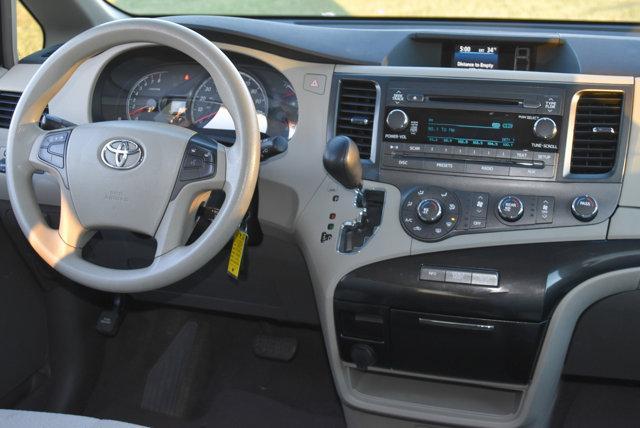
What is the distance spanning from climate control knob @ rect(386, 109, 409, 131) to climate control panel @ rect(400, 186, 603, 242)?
0.16 metres

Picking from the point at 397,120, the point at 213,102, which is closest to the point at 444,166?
the point at 397,120

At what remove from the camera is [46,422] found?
1381 millimetres

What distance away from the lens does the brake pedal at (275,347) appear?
107 inches

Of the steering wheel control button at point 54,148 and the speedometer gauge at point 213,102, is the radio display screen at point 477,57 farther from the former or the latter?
the steering wheel control button at point 54,148

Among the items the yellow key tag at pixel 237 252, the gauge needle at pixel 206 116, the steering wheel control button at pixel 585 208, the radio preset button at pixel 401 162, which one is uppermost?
the gauge needle at pixel 206 116

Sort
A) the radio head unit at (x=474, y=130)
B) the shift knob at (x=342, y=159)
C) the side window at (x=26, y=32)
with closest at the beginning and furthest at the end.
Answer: the shift knob at (x=342, y=159), the radio head unit at (x=474, y=130), the side window at (x=26, y=32)

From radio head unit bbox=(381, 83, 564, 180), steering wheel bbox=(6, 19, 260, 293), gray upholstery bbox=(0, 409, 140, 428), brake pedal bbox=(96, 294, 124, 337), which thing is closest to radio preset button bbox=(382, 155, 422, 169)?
radio head unit bbox=(381, 83, 564, 180)

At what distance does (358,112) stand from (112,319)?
4.22 feet

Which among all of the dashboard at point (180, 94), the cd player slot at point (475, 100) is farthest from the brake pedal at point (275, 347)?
the cd player slot at point (475, 100)

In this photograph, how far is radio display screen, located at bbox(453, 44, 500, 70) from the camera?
6.50 feet

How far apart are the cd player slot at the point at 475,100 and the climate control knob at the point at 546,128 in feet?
0.23

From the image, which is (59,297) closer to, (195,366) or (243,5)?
(195,366)

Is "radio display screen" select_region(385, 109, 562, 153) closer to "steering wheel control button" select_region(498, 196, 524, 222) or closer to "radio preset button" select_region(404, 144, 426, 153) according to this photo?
"radio preset button" select_region(404, 144, 426, 153)

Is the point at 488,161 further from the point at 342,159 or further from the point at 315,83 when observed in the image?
the point at 315,83
